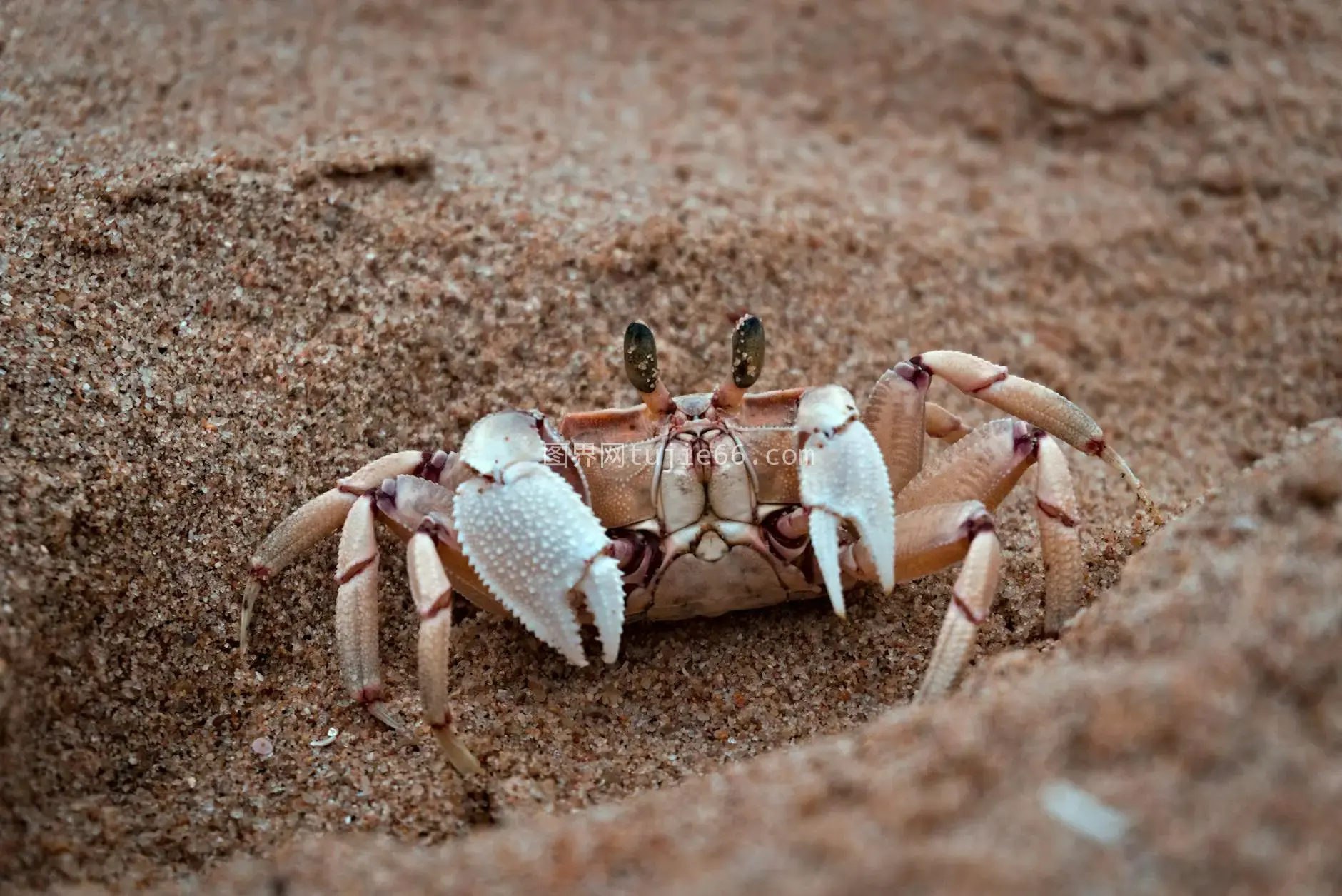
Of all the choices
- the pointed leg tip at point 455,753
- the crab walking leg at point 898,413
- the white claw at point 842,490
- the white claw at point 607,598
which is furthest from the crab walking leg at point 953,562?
the pointed leg tip at point 455,753

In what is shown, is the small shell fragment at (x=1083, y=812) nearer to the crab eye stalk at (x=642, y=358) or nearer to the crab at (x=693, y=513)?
the crab at (x=693, y=513)

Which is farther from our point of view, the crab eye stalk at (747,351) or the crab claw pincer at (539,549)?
the crab eye stalk at (747,351)

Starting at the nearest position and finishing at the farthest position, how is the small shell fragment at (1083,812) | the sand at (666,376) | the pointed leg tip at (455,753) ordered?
the small shell fragment at (1083,812) < the sand at (666,376) < the pointed leg tip at (455,753)

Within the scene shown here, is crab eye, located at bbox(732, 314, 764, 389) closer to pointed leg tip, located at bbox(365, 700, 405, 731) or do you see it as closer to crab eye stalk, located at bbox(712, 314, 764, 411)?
crab eye stalk, located at bbox(712, 314, 764, 411)

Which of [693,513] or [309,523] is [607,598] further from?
[309,523]

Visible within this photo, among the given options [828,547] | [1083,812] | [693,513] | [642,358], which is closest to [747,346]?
[642,358]

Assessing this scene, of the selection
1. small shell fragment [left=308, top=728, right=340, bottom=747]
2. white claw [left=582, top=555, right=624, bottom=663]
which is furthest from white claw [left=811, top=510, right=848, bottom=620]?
small shell fragment [left=308, top=728, right=340, bottom=747]

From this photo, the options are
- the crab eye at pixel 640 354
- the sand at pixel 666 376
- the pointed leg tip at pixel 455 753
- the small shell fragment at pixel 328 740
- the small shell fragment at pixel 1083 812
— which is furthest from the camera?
the crab eye at pixel 640 354

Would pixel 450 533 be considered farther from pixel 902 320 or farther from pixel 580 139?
pixel 580 139

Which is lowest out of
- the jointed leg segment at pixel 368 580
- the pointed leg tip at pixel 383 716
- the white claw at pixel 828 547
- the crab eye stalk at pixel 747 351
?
the pointed leg tip at pixel 383 716
